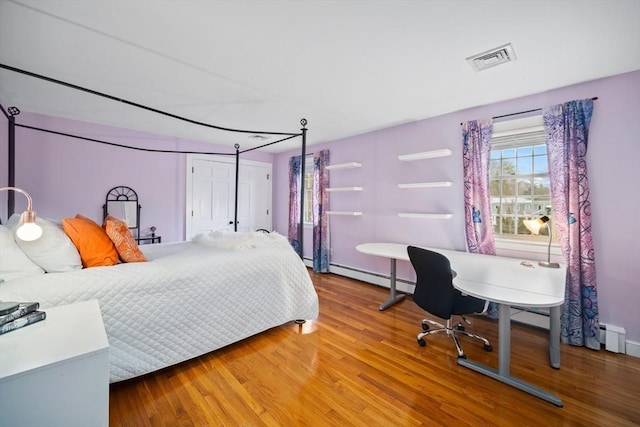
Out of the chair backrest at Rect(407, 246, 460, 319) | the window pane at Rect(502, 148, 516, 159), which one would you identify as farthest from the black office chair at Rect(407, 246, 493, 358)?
the window pane at Rect(502, 148, 516, 159)

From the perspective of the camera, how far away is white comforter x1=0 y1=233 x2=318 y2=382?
1.62 meters

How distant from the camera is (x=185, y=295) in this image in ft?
6.47

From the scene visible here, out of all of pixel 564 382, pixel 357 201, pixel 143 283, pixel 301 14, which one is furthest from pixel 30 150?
pixel 564 382

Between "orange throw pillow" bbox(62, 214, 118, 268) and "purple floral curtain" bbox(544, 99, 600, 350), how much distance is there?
381 centimetres

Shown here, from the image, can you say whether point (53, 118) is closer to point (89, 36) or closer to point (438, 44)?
point (89, 36)

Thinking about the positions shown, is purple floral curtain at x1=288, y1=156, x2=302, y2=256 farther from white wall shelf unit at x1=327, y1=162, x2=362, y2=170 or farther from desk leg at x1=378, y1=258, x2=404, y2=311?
desk leg at x1=378, y1=258, x2=404, y2=311

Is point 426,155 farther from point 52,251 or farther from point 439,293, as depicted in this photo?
point 52,251

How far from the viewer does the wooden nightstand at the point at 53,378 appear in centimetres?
83

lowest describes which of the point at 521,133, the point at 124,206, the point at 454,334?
the point at 454,334

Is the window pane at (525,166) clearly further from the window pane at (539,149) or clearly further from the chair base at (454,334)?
the chair base at (454,334)

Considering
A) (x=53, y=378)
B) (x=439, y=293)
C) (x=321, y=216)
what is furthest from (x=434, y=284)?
(x=321, y=216)

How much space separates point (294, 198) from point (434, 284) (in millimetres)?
3527

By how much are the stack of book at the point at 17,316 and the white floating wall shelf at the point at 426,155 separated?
3554 millimetres

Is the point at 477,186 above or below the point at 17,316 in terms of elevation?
above
